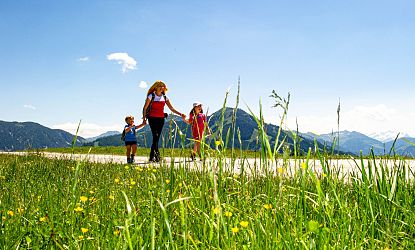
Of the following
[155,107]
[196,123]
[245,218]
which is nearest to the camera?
[196,123]

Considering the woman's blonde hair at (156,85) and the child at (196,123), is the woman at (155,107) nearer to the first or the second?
the woman's blonde hair at (156,85)

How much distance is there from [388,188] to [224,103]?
1.67 metres

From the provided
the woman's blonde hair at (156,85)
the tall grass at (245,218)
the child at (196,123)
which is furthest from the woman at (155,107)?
the tall grass at (245,218)

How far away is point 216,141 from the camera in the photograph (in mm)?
2561

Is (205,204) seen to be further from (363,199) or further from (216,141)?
(363,199)

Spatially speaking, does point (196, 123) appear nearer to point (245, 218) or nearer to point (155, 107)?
point (245, 218)

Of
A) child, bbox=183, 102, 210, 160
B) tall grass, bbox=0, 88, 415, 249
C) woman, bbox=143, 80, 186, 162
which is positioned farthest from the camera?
woman, bbox=143, 80, 186, 162

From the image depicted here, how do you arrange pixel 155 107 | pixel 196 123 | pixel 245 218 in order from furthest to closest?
pixel 155 107, pixel 245 218, pixel 196 123

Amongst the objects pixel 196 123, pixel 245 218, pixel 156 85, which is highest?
pixel 156 85

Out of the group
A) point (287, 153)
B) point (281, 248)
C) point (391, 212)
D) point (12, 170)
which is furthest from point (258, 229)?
point (12, 170)

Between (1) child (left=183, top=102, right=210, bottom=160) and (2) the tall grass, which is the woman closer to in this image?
(1) child (left=183, top=102, right=210, bottom=160)

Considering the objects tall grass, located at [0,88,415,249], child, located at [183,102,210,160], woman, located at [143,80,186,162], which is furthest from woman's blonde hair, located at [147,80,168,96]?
tall grass, located at [0,88,415,249]

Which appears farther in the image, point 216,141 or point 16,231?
point 16,231

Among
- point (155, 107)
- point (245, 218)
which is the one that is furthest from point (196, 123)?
point (155, 107)
